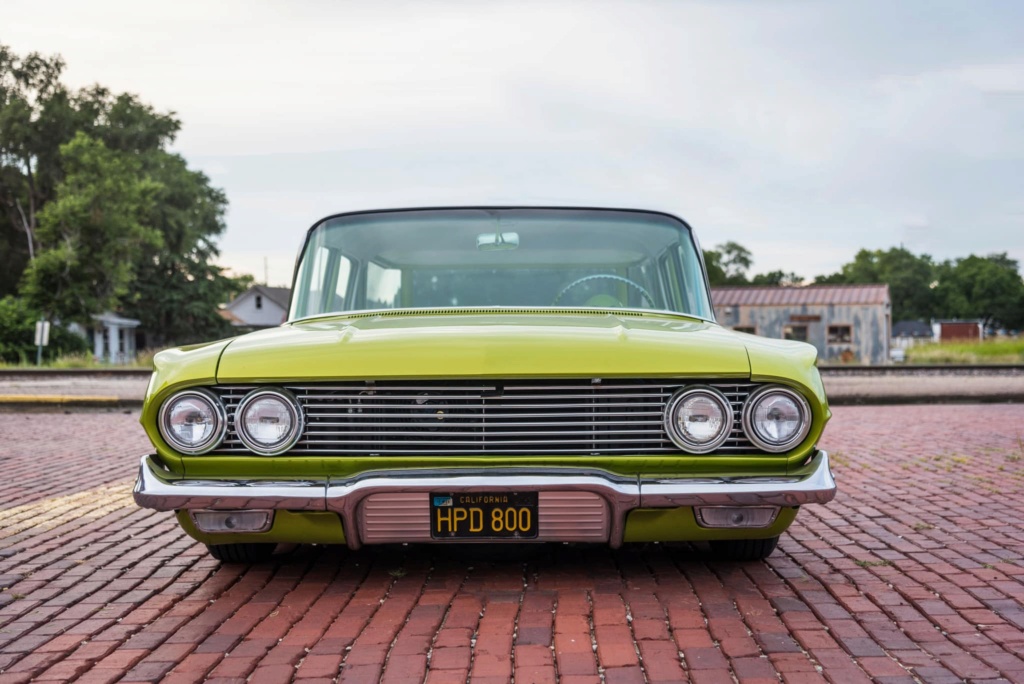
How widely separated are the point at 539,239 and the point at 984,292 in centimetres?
11479

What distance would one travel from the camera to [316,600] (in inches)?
141

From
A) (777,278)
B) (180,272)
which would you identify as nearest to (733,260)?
(777,278)

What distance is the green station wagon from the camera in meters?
3.27

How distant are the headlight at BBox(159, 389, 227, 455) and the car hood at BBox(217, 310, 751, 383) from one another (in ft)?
0.36

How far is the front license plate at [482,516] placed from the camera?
3.26 m

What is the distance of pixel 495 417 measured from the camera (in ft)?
11.0

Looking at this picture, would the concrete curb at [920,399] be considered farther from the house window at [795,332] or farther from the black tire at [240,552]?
the house window at [795,332]

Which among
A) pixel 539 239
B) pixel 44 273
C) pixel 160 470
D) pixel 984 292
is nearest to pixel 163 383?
pixel 160 470

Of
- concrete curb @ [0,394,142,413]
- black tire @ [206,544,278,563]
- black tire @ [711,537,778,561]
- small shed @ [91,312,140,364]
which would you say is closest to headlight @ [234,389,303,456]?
black tire @ [206,544,278,563]

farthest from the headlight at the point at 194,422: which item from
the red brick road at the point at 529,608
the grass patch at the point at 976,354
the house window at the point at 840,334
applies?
the house window at the point at 840,334

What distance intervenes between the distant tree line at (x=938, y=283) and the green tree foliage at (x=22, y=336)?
2848 inches

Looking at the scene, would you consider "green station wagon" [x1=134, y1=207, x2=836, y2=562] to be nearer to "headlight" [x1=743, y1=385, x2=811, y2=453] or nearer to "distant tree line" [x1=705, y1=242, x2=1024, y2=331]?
"headlight" [x1=743, y1=385, x2=811, y2=453]

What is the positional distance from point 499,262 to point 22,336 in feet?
117

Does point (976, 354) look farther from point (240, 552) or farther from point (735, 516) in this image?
point (240, 552)
